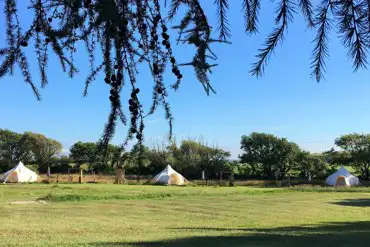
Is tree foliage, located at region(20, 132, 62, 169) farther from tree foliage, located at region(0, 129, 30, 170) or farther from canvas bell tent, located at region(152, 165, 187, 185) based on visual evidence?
canvas bell tent, located at region(152, 165, 187, 185)

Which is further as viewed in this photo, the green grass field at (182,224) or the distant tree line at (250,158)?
the distant tree line at (250,158)

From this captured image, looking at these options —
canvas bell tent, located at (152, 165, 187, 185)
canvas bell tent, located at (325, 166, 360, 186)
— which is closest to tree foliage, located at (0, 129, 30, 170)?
canvas bell tent, located at (152, 165, 187, 185)

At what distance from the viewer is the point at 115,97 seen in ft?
6.36

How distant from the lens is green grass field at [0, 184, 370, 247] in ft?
33.0

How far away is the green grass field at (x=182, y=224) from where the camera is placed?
1007 cm

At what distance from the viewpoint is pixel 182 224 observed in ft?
48.7

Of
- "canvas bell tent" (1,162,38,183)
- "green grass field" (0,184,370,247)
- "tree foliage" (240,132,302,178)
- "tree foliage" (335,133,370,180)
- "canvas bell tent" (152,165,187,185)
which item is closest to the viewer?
"green grass field" (0,184,370,247)

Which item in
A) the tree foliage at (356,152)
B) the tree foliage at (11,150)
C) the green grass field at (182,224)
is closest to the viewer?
the green grass field at (182,224)

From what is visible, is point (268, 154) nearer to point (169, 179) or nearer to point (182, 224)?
point (169, 179)

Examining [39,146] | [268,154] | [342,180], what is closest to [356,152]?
[342,180]

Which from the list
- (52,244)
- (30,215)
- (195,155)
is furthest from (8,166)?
(52,244)

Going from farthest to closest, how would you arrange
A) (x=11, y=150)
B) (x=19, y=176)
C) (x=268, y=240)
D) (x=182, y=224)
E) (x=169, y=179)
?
(x=11, y=150)
(x=169, y=179)
(x=19, y=176)
(x=182, y=224)
(x=268, y=240)

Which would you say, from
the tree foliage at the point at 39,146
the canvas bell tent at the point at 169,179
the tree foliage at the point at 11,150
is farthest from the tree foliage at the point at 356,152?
the tree foliage at the point at 11,150

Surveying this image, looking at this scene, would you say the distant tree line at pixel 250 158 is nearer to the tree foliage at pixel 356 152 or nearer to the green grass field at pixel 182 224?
the tree foliage at pixel 356 152
